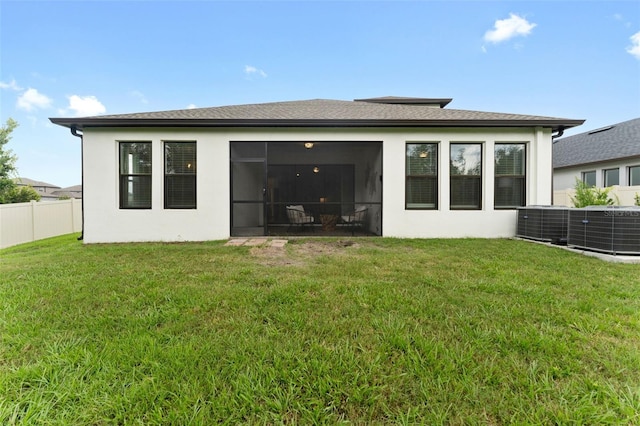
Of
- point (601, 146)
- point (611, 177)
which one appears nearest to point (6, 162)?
point (611, 177)

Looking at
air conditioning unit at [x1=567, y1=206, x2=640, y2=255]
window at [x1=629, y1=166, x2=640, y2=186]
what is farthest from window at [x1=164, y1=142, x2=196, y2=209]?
window at [x1=629, y1=166, x2=640, y2=186]

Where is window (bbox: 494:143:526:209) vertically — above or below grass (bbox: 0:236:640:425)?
above

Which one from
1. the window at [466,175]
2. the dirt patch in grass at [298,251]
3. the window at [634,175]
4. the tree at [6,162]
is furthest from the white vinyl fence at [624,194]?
the tree at [6,162]

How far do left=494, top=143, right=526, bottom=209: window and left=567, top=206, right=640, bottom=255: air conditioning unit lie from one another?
66.3 inches

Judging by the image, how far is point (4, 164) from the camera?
558 inches

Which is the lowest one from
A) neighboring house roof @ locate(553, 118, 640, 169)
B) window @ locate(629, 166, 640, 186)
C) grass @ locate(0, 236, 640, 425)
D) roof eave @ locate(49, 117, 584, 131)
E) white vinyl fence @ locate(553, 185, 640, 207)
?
grass @ locate(0, 236, 640, 425)

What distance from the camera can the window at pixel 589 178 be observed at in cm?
1220

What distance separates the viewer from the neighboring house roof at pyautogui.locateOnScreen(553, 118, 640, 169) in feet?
36.6

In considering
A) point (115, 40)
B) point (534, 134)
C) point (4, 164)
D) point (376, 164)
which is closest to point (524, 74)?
point (534, 134)

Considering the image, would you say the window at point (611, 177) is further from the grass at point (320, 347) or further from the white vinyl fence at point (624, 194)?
the grass at point (320, 347)

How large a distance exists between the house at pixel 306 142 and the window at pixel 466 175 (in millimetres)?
26

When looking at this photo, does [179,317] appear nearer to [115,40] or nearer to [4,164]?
[115,40]

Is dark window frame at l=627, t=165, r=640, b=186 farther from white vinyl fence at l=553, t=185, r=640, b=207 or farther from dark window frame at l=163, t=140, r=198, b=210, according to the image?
dark window frame at l=163, t=140, r=198, b=210

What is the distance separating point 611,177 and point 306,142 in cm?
1407
